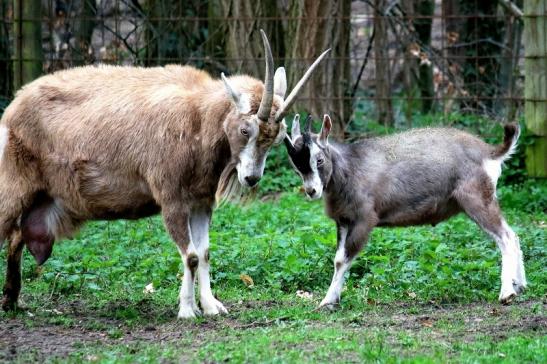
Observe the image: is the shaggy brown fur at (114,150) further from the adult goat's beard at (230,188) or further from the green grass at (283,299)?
the green grass at (283,299)

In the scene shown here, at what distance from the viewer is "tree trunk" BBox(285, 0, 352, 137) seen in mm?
13344

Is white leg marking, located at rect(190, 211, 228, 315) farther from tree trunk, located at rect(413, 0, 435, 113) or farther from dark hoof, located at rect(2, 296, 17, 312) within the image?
tree trunk, located at rect(413, 0, 435, 113)

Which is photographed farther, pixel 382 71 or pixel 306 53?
pixel 382 71

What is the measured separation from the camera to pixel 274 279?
8.59 metres

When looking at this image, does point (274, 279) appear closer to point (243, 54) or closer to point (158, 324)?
point (158, 324)

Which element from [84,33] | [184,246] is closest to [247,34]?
[84,33]

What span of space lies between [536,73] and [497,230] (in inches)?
171

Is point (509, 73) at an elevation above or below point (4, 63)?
below

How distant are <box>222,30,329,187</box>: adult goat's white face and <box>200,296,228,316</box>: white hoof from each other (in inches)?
38.5

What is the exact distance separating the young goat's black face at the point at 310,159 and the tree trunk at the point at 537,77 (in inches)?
185

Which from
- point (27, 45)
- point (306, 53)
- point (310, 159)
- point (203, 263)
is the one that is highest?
point (27, 45)

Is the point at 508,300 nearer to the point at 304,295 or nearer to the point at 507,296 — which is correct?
the point at 507,296

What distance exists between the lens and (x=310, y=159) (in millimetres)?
7703

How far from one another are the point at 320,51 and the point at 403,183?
5.69 metres
